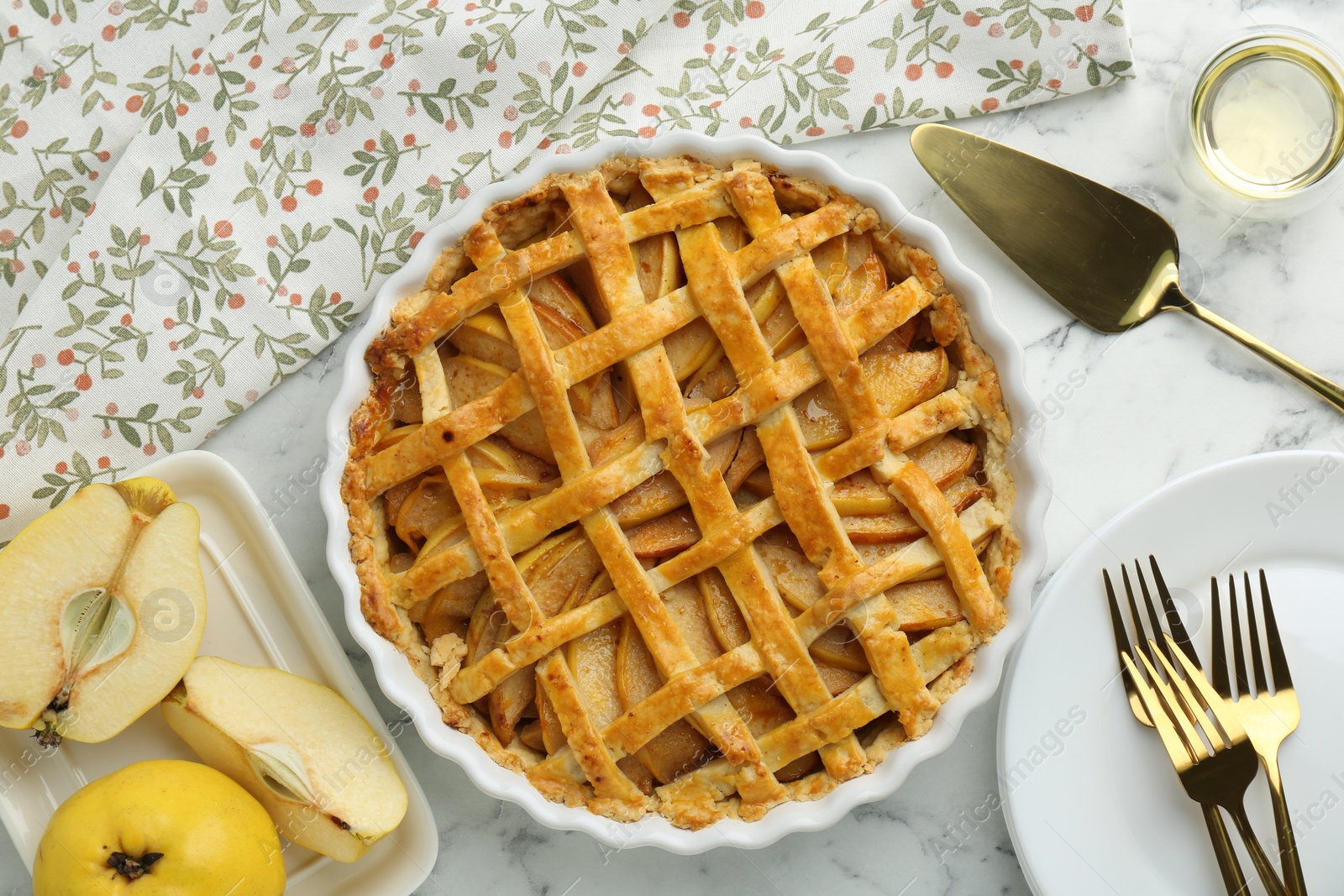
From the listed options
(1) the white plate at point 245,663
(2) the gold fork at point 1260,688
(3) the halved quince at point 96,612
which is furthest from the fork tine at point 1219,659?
(3) the halved quince at point 96,612

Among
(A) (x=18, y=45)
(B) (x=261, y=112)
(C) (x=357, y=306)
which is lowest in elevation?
(C) (x=357, y=306)

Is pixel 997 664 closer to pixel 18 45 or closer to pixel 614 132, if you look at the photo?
pixel 614 132

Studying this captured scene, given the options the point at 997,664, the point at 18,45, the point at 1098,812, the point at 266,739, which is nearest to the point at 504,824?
the point at 266,739

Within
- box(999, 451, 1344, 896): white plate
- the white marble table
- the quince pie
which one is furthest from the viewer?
the white marble table

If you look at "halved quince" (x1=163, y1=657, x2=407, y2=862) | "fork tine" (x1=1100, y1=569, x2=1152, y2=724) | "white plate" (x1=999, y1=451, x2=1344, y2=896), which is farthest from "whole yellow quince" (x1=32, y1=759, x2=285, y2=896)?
"fork tine" (x1=1100, y1=569, x2=1152, y2=724)

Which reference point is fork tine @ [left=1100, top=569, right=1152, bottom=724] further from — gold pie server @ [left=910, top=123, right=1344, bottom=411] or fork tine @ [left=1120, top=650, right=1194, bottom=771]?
gold pie server @ [left=910, top=123, right=1344, bottom=411]
